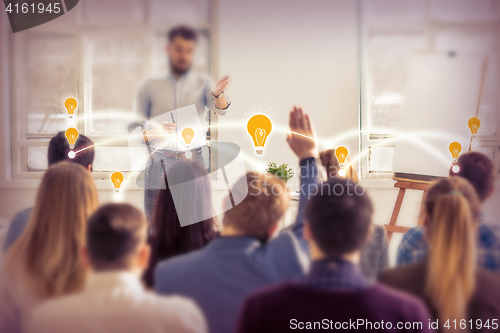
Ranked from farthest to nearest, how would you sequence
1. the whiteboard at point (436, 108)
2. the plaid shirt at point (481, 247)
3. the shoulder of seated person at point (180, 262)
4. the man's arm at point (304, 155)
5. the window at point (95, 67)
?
the window at point (95, 67)
the whiteboard at point (436, 108)
the man's arm at point (304, 155)
the plaid shirt at point (481, 247)
the shoulder of seated person at point (180, 262)

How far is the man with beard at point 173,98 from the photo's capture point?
2.13m

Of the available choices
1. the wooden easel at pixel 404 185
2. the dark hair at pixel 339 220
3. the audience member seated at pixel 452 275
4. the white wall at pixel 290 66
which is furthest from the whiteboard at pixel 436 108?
the dark hair at pixel 339 220

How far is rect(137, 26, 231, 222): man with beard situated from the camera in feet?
7.00

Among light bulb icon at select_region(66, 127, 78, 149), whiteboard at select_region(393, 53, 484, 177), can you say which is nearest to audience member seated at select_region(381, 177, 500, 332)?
light bulb icon at select_region(66, 127, 78, 149)

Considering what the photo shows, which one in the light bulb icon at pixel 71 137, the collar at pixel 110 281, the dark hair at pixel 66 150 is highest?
the light bulb icon at pixel 71 137

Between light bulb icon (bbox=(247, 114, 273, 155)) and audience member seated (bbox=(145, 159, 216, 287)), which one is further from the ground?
light bulb icon (bbox=(247, 114, 273, 155))

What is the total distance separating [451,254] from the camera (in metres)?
1.02

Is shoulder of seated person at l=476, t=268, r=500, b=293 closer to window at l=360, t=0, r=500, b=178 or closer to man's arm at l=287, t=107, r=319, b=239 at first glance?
man's arm at l=287, t=107, r=319, b=239

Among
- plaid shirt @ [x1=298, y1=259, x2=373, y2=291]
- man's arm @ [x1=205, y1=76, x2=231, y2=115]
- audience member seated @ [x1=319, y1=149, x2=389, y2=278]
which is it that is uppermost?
man's arm @ [x1=205, y1=76, x2=231, y2=115]

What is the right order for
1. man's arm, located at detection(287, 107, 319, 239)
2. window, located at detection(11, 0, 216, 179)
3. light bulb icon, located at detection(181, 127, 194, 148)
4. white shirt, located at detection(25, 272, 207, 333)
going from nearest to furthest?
1. white shirt, located at detection(25, 272, 207, 333)
2. man's arm, located at detection(287, 107, 319, 239)
3. light bulb icon, located at detection(181, 127, 194, 148)
4. window, located at detection(11, 0, 216, 179)

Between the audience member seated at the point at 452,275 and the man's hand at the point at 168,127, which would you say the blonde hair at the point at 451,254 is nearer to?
the audience member seated at the point at 452,275

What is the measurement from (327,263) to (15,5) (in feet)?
11.2

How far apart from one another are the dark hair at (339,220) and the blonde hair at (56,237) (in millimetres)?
609

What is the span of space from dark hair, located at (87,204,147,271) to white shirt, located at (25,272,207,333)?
0.05 m
